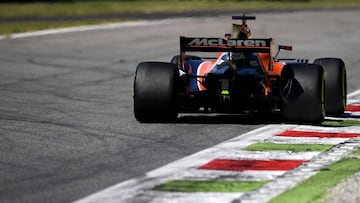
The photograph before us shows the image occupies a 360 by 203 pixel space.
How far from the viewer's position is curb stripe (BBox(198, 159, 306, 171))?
32.8ft

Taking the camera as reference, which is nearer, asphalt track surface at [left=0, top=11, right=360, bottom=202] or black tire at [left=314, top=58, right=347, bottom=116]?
asphalt track surface at [left=0, top=11, right=360, bottom=202]

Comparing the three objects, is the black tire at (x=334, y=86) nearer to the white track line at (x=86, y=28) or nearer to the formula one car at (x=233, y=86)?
the formula one car at (x=233, y=86)

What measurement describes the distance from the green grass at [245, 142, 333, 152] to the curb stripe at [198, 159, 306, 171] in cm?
79

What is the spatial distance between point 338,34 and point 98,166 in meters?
24.2

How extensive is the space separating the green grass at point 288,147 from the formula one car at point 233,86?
5.03 ft

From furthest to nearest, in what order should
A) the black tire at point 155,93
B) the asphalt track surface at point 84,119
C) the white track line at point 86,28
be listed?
the white track line at point 86,28 < the black tire at point 155,93 < the asphalt track surface at point 84,119

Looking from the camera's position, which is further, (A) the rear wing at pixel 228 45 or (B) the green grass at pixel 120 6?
(B) the green grass at pixel 120 6

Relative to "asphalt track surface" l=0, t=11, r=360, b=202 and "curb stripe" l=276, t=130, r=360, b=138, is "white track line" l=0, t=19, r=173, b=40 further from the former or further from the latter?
"curb stripe" l=276, t=130, r=360, b=138

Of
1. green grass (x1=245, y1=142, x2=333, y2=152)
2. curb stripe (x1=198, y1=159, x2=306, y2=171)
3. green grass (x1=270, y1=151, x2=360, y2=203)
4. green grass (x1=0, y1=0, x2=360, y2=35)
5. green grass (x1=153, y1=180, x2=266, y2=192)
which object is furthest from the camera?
green grass (x1=0, y1=0, x2=360, y2=35)

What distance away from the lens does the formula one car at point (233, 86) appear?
514 inches

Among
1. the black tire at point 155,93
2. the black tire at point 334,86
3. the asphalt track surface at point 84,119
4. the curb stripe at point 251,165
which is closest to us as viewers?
the asphalt track surface at point 84,119

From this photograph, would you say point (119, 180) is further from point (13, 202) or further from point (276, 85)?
point (276, 85)

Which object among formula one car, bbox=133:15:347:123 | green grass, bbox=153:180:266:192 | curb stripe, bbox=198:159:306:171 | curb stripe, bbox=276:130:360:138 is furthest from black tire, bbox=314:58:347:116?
green grass, bbox=153:180:266:192

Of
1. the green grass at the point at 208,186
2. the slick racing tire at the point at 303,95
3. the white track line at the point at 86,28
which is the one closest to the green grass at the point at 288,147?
the slick racing tire at the point at 303,95
